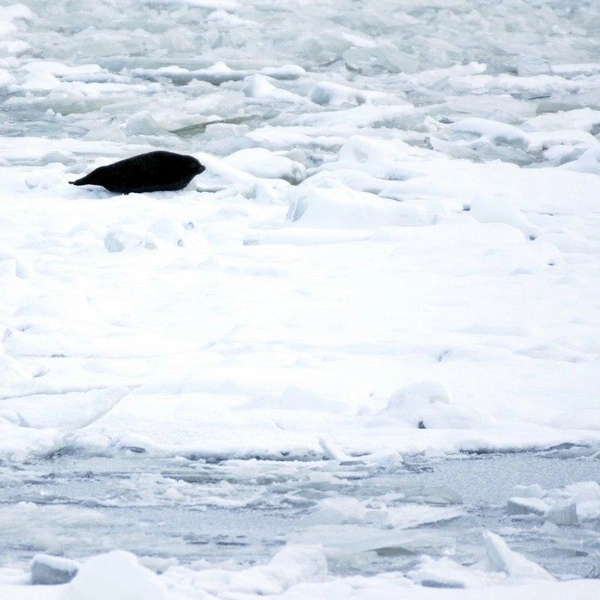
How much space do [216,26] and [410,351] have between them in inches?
406

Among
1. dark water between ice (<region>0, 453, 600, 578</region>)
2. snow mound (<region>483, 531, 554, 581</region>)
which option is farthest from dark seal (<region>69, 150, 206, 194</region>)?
snow mound (<region>483, 531, 554, 581</region>)

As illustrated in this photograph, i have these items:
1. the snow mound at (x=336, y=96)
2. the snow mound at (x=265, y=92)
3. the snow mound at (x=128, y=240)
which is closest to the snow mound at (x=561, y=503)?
the snow mound at (x=128, y=240)

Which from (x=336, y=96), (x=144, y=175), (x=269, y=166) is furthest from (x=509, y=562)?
(x=336, y=96)

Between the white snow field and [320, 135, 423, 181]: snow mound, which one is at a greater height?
the white snow field

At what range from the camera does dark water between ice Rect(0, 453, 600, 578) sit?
5.67 feet

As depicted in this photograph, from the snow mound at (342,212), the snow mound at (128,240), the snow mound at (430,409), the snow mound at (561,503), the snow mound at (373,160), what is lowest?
the snow mound at (373,160)

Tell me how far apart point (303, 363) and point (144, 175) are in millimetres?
3324

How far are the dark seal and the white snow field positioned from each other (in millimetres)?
112

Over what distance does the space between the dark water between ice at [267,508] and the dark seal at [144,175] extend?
3.85 metres

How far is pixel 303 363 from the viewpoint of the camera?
2893mm

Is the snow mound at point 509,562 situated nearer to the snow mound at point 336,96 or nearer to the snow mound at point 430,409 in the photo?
the snow mound at point 430,409

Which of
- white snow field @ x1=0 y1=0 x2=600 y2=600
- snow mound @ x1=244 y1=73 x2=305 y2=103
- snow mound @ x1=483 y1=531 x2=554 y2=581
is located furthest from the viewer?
snow mound @ x1=244 y1=73 x2=305 y2=103

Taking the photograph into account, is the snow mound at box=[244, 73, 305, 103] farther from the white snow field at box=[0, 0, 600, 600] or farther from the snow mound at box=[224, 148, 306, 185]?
the snow mound at box=[224, 148, 306, 185]

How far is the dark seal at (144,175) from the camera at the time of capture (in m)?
5.91
